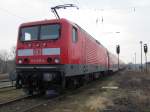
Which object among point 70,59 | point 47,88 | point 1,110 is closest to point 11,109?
point 1,110

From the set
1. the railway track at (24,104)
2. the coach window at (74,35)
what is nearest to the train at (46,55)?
the coach window at (74,35)

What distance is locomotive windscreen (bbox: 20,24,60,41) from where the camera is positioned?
12.6 m

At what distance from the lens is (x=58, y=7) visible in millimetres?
15367

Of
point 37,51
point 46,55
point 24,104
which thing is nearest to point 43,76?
point 46,55

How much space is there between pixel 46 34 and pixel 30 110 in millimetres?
4252

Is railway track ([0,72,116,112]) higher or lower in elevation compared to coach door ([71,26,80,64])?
lower

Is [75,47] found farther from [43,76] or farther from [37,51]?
[43,76]

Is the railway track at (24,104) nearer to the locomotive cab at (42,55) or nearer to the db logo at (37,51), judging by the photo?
the locomotive cab at (42,55)

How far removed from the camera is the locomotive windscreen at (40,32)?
12.6 metres

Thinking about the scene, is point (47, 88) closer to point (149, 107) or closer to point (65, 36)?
point (65, 36)

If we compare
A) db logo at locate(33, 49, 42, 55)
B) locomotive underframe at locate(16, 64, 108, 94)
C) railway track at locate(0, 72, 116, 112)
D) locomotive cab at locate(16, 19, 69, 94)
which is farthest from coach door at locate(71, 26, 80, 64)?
railway track at locate(0, 72, 116, 112)

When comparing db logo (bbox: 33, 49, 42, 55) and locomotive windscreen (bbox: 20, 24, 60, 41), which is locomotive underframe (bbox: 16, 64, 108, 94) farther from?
locomotive windscreen (bbox: 20, 24, 60, 41)

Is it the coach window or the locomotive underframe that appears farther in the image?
the coach window

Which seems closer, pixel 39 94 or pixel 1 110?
pixel 1 110
